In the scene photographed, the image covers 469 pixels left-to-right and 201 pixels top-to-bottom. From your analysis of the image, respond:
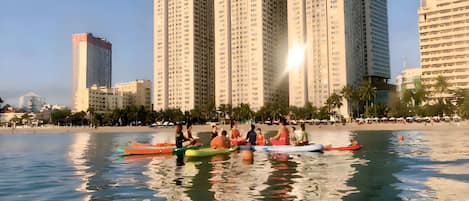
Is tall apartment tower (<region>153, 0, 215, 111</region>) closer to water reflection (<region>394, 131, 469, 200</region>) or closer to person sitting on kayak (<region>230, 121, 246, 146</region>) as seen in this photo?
person sitting on kayak (<region>230, 121, 246, 146</region>)

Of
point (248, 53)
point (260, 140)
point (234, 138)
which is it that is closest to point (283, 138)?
point (260, 140)

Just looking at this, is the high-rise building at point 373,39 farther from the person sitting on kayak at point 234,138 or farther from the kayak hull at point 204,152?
the kayak hull at point 204,152

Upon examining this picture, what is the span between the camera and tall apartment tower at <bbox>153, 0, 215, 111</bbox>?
186 meters

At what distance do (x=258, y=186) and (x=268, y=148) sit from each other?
49.2 ft

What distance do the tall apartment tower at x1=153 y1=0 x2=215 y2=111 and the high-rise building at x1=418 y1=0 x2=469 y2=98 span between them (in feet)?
304

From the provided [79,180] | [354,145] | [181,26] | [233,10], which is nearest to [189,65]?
[181,26]

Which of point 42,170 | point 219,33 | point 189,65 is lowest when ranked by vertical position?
point 42,170

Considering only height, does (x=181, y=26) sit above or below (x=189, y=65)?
above

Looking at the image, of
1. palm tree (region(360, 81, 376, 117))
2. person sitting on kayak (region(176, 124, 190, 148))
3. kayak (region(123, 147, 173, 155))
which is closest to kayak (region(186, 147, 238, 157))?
person sitting on kayak (region(176, 124, 190, 148))

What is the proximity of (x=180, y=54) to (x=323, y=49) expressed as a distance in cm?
6067

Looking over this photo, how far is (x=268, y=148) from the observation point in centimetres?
3250

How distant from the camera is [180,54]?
18850 centimetres

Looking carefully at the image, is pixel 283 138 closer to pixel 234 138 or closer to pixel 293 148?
pixel 293 148

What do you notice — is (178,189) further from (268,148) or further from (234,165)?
(268,148)
